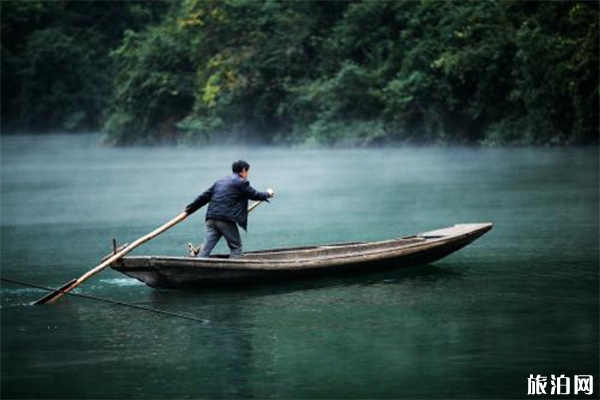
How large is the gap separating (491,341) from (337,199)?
16589 mm

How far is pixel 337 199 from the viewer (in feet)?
93.1

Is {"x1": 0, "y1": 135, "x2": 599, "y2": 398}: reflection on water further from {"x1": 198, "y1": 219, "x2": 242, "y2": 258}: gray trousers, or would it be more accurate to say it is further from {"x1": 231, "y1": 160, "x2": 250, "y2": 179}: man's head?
{"x1": 231, "y1": 160, "x2": 250, "y2": 179}: man's head

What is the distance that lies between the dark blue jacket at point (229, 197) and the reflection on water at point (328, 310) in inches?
36.4

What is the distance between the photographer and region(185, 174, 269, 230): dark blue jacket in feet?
50.6

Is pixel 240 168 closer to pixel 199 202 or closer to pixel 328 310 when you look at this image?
pixel 199 202

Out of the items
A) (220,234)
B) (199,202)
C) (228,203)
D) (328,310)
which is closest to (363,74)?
(220,234)

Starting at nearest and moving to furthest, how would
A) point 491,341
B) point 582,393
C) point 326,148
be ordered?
point 582,393 < point 491,341 < point 326,148

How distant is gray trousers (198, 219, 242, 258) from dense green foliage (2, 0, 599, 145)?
1027 inches

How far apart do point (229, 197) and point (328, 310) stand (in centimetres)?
240

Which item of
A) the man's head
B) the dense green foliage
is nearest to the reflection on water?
the man's head

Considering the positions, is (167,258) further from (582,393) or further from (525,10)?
(525,10)

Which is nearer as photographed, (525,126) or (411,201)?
(411,201)

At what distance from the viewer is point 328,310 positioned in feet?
45.3

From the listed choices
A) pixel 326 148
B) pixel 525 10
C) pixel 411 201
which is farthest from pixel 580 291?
pixel 326 148
